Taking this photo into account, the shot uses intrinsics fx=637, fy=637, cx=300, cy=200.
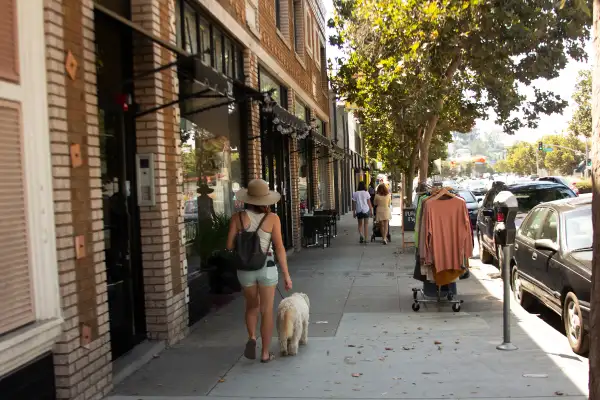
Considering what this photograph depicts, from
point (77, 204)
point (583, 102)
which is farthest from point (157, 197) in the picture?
point (583, 102)

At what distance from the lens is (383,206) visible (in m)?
16.7

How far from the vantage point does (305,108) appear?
1948 centimetres

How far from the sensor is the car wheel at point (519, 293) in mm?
8562

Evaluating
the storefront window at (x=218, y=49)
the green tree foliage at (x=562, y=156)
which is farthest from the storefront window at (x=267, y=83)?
the green tree foliage at (x=562, y=156)

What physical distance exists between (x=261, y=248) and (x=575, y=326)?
10.2 ft

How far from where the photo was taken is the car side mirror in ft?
22.8

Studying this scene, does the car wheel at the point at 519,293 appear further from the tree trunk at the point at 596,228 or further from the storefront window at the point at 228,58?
the tree trunk at the point at 596,228

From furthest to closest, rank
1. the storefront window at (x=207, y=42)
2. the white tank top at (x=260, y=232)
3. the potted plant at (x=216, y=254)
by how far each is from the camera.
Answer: the potted plant at (x=216, y=254), the storefront window at (x=207, y=42), the white tank top at (x=260, y=232)

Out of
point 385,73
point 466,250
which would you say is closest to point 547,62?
point 385,73

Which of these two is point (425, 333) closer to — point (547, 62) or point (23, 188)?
point (23, 188)

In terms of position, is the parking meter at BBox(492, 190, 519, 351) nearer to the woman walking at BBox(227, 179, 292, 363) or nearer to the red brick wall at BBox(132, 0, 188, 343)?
the woman walking at BBox(227, 179, 292, 363)

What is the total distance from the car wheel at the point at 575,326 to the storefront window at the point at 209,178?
Answer: 4.23 m

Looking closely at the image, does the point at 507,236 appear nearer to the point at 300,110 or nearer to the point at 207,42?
the point at 207,42

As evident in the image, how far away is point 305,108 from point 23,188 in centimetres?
1576
